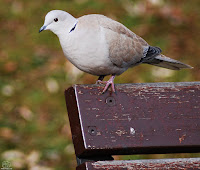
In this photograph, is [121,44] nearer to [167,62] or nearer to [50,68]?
[167,62]

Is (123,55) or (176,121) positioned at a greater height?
(123,55)

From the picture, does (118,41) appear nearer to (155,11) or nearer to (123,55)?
(123,55)

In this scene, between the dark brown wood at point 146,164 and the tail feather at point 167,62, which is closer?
the dark brown wood at point 146,164

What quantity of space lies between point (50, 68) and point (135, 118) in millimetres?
4107

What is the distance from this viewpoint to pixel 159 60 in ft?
12.6

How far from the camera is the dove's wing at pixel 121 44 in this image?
3225 millimetres

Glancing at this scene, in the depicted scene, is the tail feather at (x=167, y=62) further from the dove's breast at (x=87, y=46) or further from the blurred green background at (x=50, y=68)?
the blurred green background at (x=50, y=68)

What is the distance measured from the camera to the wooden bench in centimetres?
230

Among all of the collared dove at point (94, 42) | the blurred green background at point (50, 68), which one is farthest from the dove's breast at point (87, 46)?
the blurred green background at point (50, 68)

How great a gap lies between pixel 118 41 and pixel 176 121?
39.5 inches

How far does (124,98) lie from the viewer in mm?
2428

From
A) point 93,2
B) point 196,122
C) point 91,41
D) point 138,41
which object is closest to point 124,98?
point 196,122

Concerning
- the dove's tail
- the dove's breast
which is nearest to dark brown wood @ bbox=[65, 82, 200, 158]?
the dove's breast

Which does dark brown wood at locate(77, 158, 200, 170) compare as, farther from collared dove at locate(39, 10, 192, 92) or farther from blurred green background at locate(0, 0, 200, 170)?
blurred green background at locate(0, 0, 200, 170)
